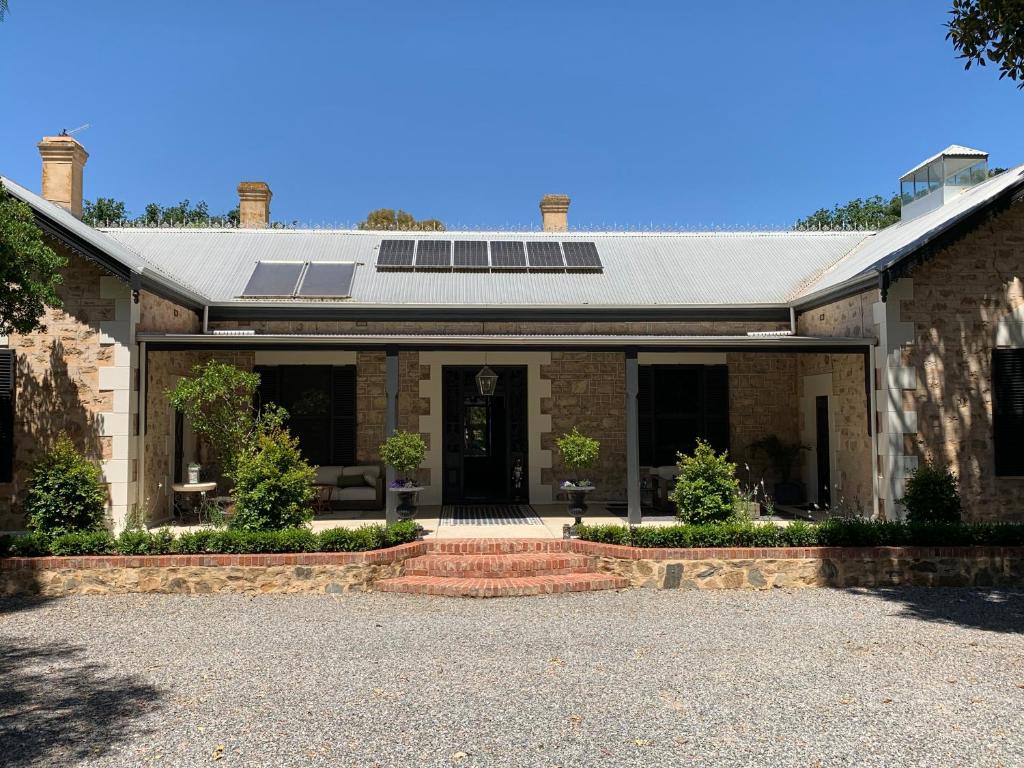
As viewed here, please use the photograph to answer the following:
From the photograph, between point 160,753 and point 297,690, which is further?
point 297,690

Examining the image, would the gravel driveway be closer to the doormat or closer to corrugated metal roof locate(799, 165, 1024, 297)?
the doormat

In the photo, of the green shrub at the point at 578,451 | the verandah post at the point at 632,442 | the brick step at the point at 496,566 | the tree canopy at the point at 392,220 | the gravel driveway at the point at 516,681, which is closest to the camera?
the gravel driveway at the point at 516,681

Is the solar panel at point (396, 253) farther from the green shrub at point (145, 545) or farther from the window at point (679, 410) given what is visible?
the green shrub at point (145, 545)

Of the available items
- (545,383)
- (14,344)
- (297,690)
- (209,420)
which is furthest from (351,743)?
(545,383)

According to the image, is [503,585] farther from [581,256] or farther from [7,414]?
[581,256]

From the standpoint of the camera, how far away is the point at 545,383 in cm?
1230

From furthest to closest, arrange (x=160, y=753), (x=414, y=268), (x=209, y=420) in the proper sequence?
1. (x=414, y=268)
2. (x=209, y=420)
3. (x=160, y=753)

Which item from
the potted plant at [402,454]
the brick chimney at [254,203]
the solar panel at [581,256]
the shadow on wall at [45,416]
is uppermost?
the brick chimney at [254,203]

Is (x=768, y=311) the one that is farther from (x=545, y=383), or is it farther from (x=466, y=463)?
(x=466, y=463)

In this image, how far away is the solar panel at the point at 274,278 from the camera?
1202cm

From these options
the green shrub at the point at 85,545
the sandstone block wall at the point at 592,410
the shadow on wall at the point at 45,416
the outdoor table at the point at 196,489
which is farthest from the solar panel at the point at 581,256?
the green shrub at the point at 85,545

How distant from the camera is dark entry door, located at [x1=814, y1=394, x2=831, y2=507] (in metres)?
11.6

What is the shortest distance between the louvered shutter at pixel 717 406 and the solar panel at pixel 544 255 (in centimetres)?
329

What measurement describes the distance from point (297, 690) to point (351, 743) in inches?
39.8
